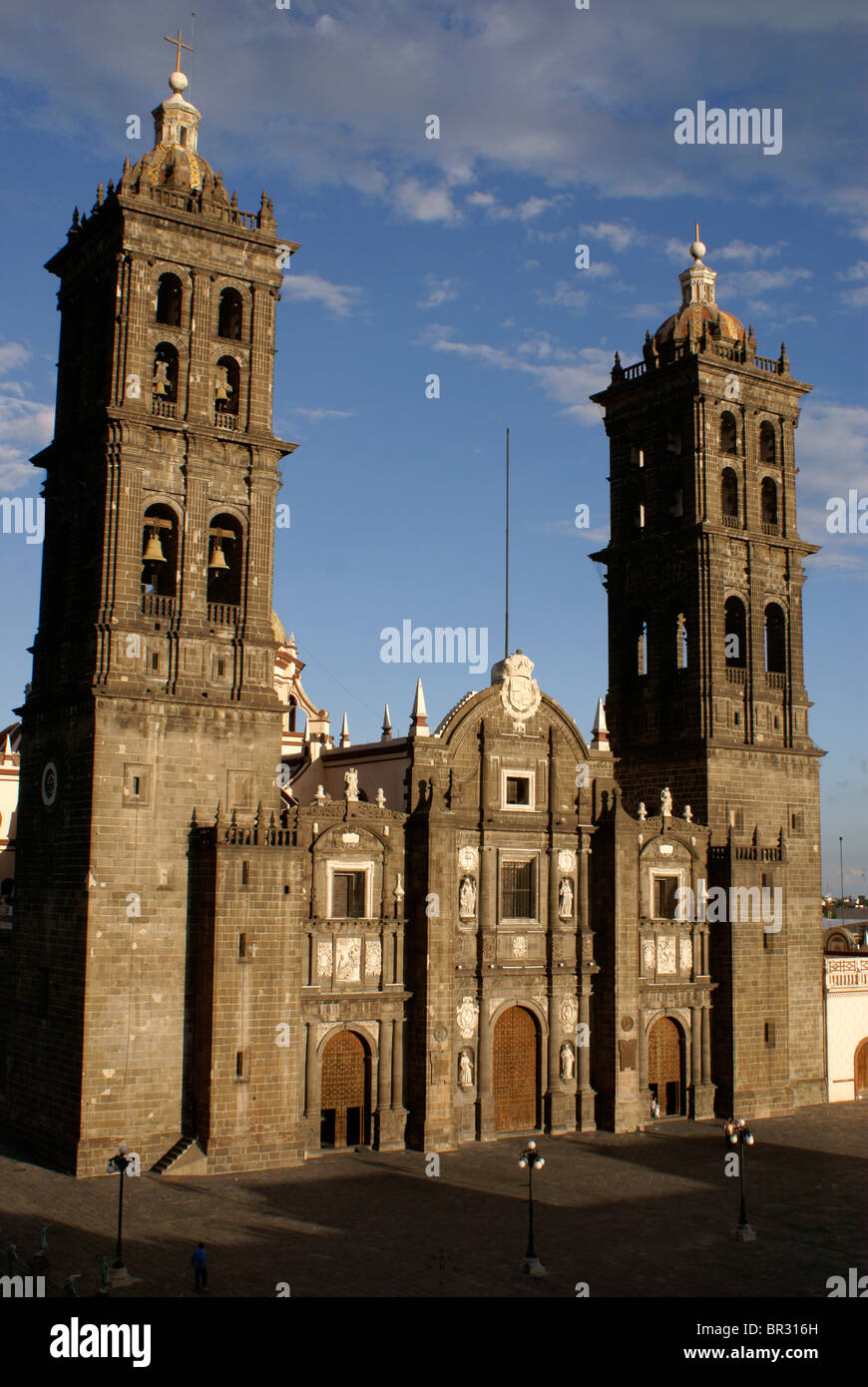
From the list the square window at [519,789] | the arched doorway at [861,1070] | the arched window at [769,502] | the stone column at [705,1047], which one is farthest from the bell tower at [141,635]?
the arched doorway at [861,1070]

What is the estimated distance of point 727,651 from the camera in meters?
54.2

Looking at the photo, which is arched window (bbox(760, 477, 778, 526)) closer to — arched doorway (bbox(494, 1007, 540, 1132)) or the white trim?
arched doorway (bbox(494, 1007, 540, 1132))

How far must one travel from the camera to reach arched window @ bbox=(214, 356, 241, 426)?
44.6 meters

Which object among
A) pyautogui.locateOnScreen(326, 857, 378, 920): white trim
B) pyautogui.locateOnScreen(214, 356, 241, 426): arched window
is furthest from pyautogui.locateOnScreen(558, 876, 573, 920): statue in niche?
pyautogui.locateOnScreen(214, 356, 241, 426): arched window

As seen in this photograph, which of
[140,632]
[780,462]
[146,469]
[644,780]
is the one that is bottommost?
[644,780]

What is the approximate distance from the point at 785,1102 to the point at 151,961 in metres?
26.2

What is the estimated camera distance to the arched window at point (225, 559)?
4353 cm

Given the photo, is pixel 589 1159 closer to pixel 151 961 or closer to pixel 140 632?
pixel 151 961

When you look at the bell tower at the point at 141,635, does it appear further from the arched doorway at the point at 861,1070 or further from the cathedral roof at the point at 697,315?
the arched doorway at the point at 861,1070

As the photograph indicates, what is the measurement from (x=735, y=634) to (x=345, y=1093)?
24.9 metres

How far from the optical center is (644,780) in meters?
54.2

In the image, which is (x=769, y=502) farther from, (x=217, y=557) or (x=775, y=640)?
(x=217, y=557)

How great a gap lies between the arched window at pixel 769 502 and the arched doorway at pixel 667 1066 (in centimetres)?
2152
